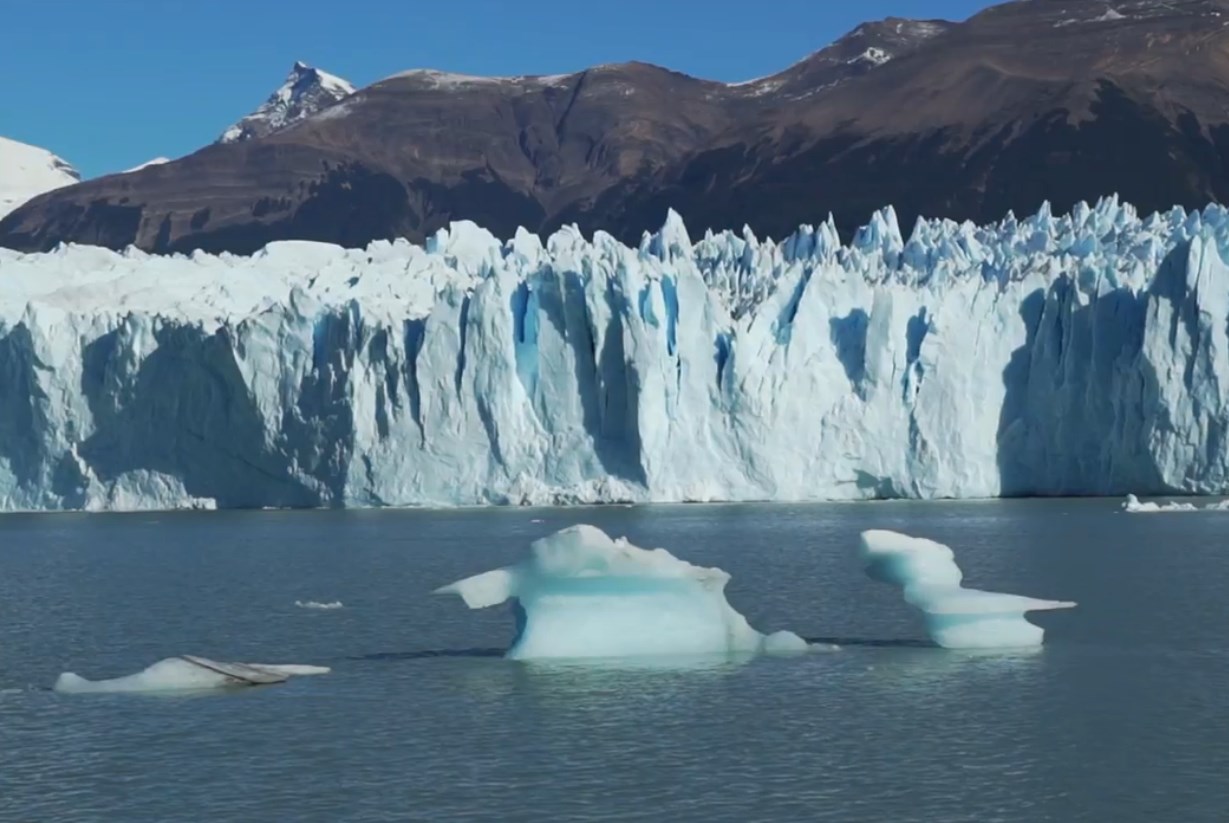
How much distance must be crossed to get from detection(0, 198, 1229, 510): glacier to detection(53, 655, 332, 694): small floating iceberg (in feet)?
55.3

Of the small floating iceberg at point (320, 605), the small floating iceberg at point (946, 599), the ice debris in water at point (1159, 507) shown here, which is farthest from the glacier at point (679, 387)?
the small floating iceberg at point (946, 599)

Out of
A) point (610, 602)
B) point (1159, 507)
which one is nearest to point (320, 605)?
point (610, 602)

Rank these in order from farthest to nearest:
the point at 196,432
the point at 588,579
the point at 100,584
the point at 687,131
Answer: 1. the point at 687,131
2. the point at 196,432
3. the point at 100,584
4. the point at 588,579

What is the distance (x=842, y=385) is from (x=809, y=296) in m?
1.64

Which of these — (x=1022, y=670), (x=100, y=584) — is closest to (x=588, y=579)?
(x=1022, y=670)

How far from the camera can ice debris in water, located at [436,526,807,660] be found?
1355 cm

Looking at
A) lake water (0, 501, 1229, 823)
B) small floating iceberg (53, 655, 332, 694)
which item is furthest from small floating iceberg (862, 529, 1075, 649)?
small floating iceberg (53, 655, 332, 694)

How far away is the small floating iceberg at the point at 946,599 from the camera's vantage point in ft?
47.7

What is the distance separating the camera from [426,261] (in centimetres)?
3747

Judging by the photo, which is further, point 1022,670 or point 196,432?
point 196,432

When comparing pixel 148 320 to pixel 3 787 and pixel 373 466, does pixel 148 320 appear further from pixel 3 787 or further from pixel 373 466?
pixel 3 787

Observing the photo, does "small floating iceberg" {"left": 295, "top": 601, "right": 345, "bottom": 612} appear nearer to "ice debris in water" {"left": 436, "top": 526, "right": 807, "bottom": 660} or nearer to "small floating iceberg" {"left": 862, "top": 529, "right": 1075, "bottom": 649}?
"ice debris in water" {"left": 436, "top": 526, "right": 807, "bottom": 660}

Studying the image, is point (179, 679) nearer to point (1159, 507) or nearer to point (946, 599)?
point (946, 599)

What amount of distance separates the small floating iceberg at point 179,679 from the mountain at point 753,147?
2232 inches
